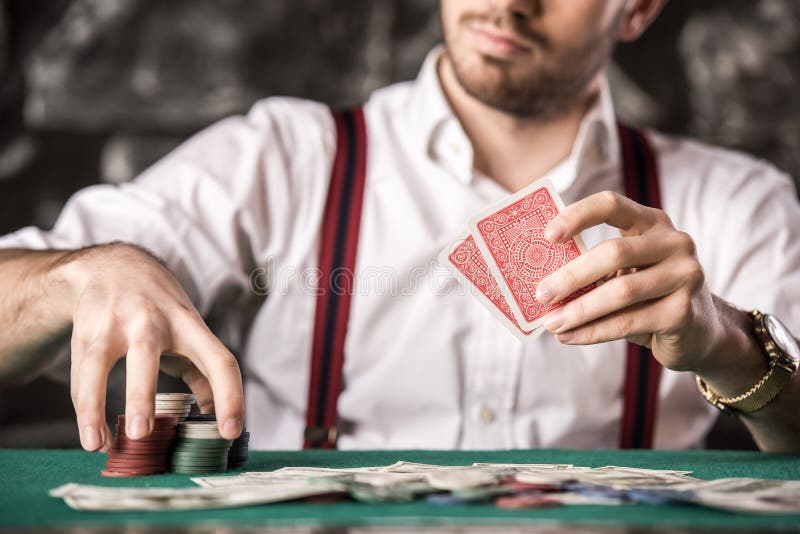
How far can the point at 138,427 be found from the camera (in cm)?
133

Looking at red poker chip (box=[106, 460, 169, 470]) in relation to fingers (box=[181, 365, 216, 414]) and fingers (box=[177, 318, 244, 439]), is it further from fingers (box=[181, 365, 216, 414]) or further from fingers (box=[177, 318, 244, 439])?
fingers (box=[181, 365, 216, 414])

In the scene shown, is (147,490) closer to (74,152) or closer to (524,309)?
(524,309)

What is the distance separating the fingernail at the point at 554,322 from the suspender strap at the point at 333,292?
103cm

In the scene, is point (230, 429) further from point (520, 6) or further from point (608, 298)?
point (520, 6)

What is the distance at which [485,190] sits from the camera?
2.71m

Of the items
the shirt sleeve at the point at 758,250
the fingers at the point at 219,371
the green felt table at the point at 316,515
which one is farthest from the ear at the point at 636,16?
the fingers at the point at 219,371

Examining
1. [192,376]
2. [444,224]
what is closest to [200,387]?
[192,376]

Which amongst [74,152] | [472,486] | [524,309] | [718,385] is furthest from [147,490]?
[74,152]

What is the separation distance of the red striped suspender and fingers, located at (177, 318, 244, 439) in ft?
3.28

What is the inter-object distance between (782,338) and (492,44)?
1.26 metres

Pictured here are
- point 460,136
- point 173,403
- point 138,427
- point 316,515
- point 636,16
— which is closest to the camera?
point 316,515

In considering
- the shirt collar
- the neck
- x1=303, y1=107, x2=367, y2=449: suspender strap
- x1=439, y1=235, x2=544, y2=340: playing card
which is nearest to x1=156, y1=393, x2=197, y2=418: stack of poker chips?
x1=439, y1=235, x2=544, y2=340: playing card

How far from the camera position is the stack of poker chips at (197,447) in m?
1.41

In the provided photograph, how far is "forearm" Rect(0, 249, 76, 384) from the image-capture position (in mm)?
1795
